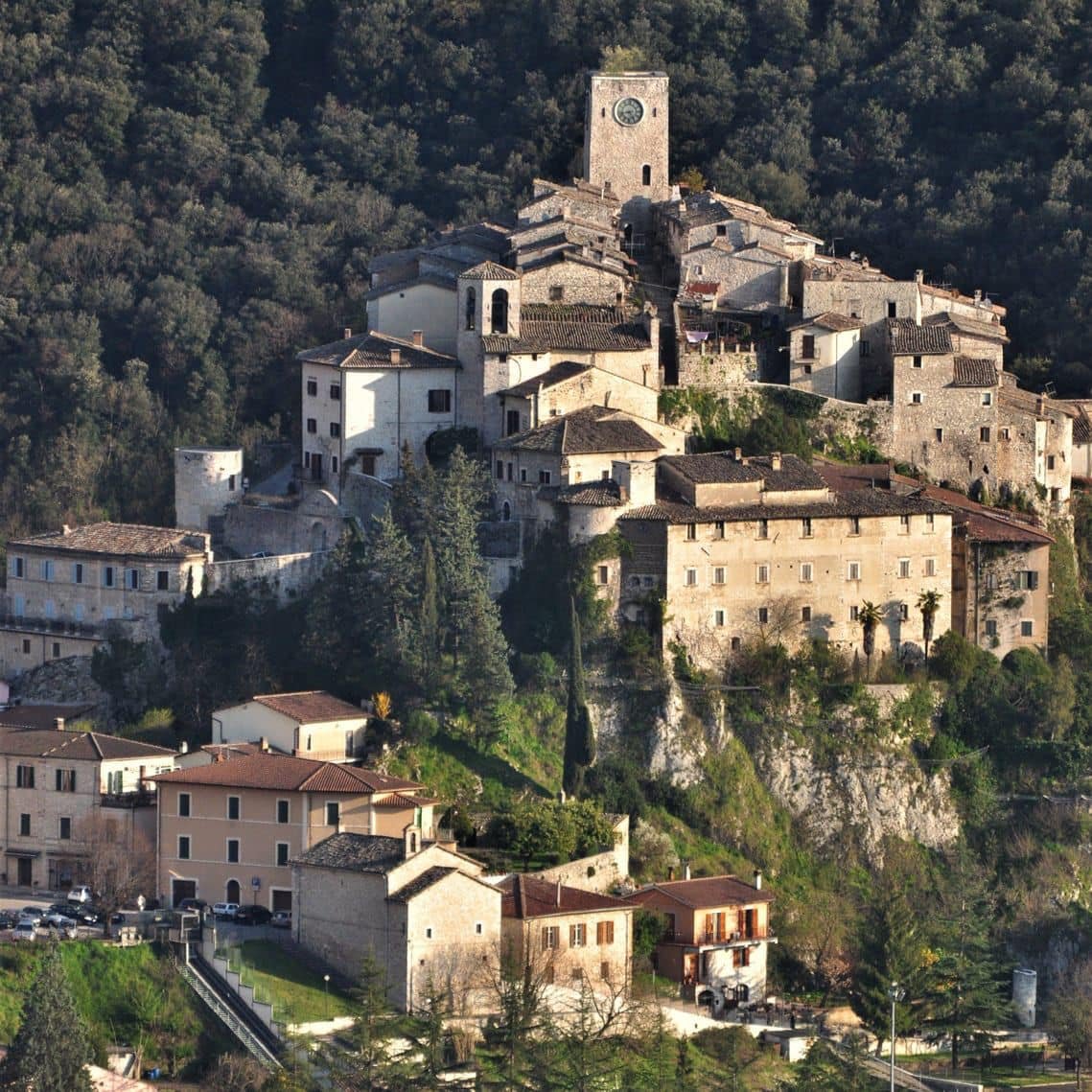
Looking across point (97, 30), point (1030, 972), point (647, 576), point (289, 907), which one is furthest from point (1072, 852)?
point (97, 30)

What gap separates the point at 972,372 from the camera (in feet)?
331

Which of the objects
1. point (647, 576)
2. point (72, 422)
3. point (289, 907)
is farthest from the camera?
point (72, 422)

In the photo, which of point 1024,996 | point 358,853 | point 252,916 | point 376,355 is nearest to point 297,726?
point 252,916

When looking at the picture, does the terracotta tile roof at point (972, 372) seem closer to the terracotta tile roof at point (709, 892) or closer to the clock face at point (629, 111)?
the clock face at point (629, 111)

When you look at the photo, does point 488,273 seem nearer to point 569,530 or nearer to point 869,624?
point 569,530

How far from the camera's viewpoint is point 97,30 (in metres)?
129

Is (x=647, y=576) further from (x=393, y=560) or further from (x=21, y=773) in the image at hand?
(x=21, y=773)

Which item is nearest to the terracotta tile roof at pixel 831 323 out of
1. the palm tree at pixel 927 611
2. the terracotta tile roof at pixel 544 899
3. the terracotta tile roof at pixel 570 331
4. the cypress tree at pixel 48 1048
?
the terracotta tile roof at pixel 570 331

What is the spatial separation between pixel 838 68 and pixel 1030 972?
37354 millimetres

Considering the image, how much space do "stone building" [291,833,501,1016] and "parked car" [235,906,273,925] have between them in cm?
193

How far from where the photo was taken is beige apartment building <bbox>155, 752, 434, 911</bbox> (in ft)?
286

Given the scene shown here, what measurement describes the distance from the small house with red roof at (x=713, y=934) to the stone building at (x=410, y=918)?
4.92 meters

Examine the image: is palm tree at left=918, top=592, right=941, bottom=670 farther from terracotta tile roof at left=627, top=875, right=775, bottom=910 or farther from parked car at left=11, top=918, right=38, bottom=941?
parked car at left=11, top=918, right=38, bottom=941

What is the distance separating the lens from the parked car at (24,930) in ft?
280
